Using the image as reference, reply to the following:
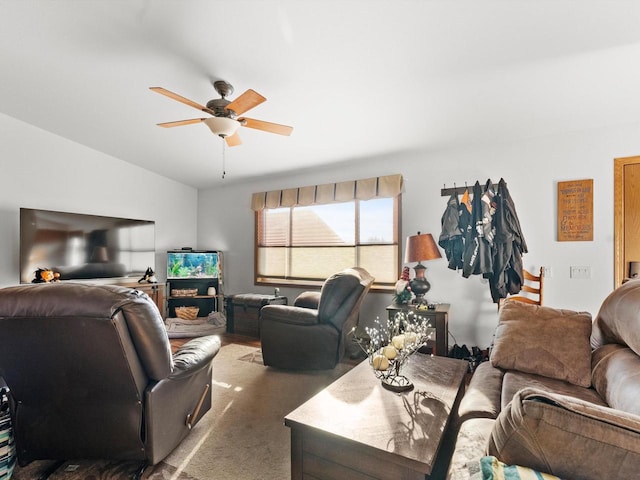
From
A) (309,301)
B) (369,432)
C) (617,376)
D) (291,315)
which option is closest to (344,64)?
(291,315)

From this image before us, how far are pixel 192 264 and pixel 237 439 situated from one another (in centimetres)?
389

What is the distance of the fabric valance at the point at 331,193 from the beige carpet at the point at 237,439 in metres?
2.27

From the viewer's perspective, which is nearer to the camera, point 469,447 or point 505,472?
point 505,472

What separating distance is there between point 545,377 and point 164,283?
16.9 ft

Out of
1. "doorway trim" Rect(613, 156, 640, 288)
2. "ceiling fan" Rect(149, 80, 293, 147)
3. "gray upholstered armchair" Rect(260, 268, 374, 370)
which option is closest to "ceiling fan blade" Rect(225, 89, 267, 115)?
"ceiling fan" Rect(149, 80, 293, 147)

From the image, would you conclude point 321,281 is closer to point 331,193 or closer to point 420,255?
point 331,193

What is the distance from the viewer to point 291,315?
3.31 meters

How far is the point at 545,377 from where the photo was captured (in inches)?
77.5

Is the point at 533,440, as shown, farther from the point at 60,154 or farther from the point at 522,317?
the point at 60,154

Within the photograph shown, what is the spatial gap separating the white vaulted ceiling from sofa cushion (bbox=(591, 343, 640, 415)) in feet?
6.12

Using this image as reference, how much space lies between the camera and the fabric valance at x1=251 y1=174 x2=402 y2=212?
425cm

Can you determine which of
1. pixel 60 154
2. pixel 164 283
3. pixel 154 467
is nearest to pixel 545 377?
pixel 154 467

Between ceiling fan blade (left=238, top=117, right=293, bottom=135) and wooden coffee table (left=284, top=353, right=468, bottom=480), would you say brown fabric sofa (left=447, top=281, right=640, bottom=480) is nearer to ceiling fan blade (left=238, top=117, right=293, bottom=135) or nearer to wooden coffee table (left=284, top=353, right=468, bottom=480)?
wooden coffee table (left=284, top=353, right=468, bottom=480)

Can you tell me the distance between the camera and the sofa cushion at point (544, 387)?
1.72 m
